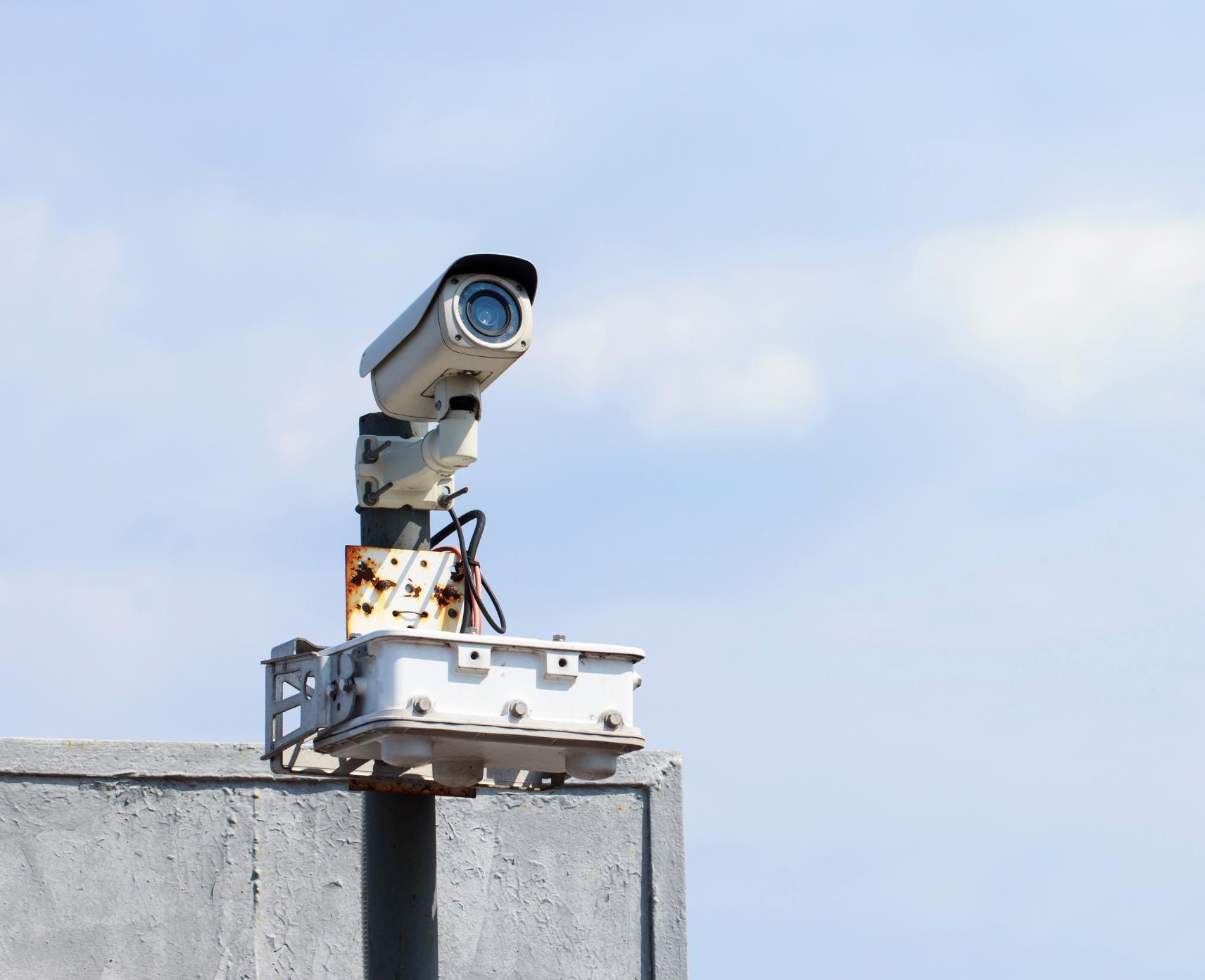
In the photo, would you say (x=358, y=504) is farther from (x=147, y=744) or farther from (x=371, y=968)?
(x=147, y=744)

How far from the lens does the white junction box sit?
346 cm

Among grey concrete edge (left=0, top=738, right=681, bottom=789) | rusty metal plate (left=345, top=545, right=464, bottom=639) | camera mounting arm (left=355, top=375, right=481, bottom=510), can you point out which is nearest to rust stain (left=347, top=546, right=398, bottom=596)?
rusty metal plate (left=345, top=545, right=464, bottom=639)

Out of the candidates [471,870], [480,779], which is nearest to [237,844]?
[471,870]

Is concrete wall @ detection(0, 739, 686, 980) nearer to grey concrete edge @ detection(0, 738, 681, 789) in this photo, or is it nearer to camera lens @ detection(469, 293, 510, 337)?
grey concrete edge @ detection(0, 738, 681, 789)

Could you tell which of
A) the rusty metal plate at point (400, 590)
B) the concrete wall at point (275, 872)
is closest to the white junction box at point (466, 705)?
the rusty metal plate at point (400, 590)

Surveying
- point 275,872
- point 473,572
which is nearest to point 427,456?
point 473,572

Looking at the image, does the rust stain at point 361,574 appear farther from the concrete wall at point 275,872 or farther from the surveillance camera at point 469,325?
the concrete wall at point 275,872

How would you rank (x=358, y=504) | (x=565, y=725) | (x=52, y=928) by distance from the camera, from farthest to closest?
1. (x=52, y=928)
2. (x=358, y=504)
3. (x=565, y=725)

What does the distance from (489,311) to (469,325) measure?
7 centimetres

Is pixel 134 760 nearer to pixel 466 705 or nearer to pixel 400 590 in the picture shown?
pixel 400 590

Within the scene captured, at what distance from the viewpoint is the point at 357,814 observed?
607cm

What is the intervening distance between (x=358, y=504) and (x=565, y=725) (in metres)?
1.16

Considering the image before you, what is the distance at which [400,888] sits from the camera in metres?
3.94

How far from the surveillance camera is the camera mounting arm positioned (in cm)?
2
